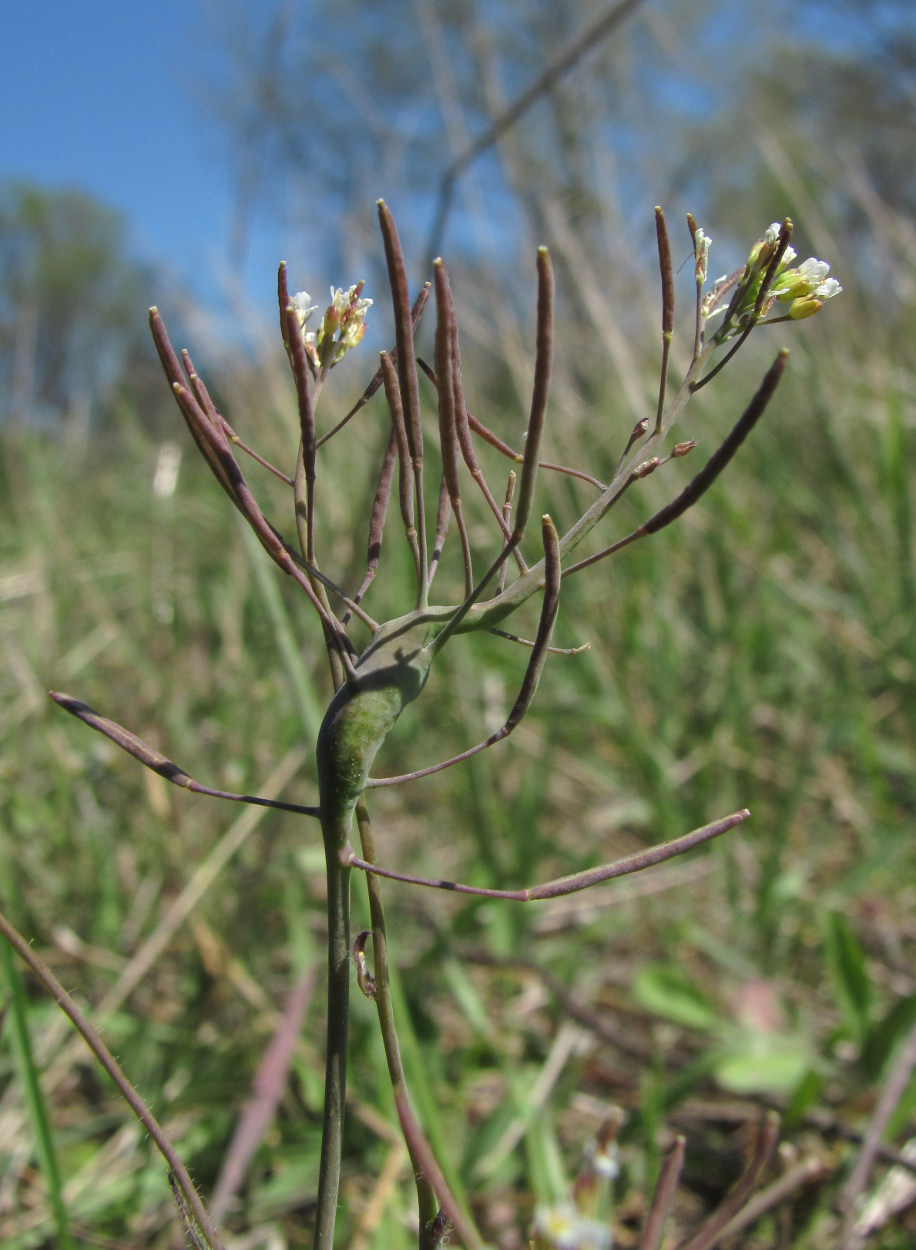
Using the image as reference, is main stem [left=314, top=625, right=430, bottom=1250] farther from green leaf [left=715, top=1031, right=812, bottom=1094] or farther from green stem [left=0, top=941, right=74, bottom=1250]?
green leaf [left=715, top=1031, right=812, bottom=1094]

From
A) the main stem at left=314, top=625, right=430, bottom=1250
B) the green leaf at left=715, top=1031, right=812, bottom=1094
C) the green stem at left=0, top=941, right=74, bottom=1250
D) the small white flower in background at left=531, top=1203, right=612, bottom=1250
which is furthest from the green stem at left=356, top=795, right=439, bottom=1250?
the green leaf at left=715, top=1031, right=812, bottom=1094

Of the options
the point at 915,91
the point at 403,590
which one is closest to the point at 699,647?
the point at 403,590

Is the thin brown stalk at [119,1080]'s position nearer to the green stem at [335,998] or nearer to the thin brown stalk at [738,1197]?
the green stem at [335,998]

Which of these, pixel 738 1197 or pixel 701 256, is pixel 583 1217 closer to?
pixel 738 1197

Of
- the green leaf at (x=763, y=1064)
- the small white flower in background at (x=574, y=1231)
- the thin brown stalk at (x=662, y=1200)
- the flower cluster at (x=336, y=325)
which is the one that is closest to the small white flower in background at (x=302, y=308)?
the flower cluster at (x=336, y=325)

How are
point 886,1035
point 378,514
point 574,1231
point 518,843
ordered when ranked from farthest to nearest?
1. point 518,843
2. point 886,1035
3. point 574,1231
4. point 378,514

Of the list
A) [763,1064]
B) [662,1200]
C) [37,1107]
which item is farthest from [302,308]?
[763,1064]

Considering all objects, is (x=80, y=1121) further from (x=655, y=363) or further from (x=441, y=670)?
(x=655, y=363)
